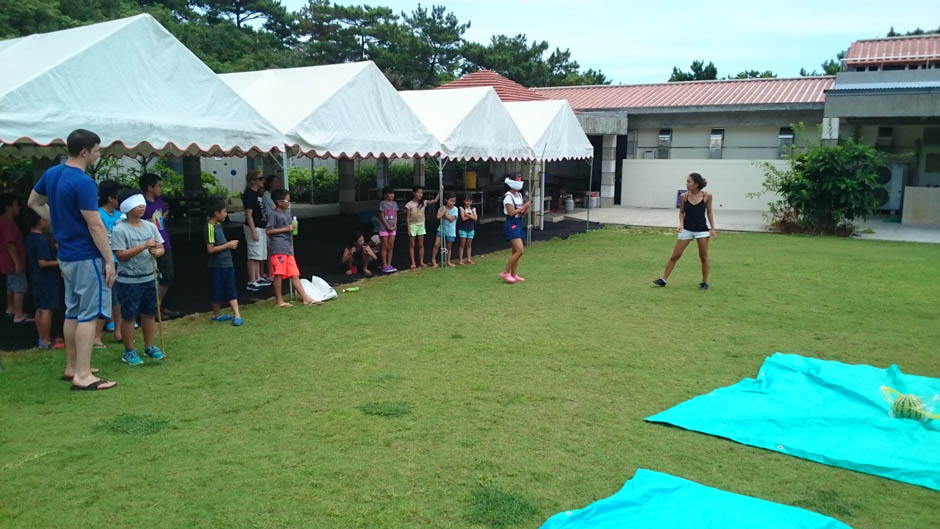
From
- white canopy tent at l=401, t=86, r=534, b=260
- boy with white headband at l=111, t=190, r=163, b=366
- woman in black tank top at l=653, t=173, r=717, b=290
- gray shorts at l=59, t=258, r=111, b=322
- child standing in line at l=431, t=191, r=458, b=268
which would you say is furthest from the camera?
white canopy tent at l=401, t=86, r=534, b=260

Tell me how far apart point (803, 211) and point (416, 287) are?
11.4 metres

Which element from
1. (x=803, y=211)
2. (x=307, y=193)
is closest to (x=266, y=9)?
(x=307, y=193)

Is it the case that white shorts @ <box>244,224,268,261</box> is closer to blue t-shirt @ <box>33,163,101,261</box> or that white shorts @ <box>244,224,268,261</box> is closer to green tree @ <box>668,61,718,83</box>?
blue t-shirt @ <box>33,163,101,261</box>

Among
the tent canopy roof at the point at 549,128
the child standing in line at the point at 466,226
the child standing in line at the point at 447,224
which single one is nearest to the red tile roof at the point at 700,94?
the tent canopy roof at the point at 549,128

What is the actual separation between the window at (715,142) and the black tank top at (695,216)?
52.7 ft

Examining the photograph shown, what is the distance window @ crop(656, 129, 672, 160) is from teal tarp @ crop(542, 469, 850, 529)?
22876mm

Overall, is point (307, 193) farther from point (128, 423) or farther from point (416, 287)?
point (128, 423)

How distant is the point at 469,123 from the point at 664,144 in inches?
588

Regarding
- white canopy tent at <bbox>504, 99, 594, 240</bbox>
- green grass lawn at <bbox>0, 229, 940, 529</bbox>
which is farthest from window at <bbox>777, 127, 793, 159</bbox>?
green grass lawn at <bbox>0, 229, 940, 529</bbox>

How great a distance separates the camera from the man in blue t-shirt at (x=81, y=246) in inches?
198

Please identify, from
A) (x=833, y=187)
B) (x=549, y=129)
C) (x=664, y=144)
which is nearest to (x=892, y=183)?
(x=664, y=144)

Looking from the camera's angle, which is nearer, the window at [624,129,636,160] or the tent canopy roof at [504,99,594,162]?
the tent canopy roof at [504,99,594,162]

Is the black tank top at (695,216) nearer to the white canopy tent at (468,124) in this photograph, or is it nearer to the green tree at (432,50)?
the white canopy tent at (468,124)

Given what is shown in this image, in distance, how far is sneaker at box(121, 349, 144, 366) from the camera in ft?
19.5
